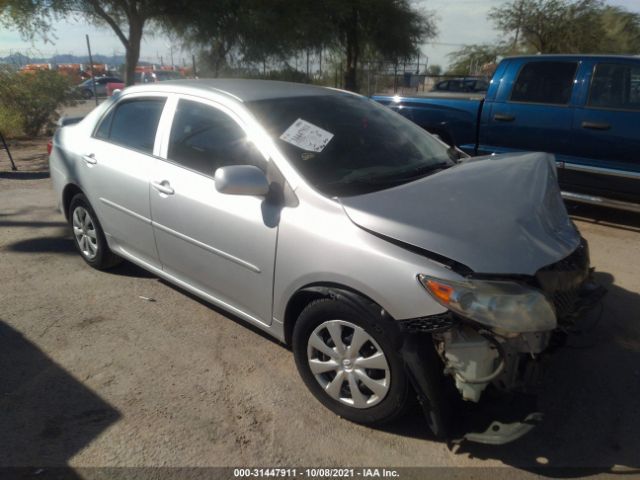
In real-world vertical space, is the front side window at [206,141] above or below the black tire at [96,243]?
above

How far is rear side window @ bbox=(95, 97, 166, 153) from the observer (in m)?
3.73

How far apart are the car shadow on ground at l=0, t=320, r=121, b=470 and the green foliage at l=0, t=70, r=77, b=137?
10901 mm

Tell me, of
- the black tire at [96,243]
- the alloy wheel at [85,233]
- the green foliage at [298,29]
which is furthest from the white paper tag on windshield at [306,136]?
the green foliage at [298,29]

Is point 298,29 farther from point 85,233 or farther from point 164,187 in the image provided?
point 164,187

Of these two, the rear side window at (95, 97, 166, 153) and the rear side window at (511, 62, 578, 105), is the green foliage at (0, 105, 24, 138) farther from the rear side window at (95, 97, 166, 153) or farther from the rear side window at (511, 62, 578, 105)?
the rear side window at (511, 62, 578, 105)

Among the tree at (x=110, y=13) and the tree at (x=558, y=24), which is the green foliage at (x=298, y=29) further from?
the tree at (x=558, y=24)

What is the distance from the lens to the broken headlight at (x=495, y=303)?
2223 millimetres

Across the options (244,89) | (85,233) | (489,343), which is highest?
(244,89)

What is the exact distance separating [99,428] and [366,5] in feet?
66.6

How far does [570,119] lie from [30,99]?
40.1 feet

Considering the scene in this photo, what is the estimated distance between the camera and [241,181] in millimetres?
2725

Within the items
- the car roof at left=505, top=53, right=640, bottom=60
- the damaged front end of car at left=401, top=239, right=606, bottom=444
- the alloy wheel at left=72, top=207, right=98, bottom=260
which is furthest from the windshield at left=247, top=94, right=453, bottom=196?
the car roof at left=505, top=53, right=640, bottom=60

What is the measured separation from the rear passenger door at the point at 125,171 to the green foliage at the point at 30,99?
971 centimetres

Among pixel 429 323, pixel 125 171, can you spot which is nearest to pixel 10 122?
pixel 125 171
